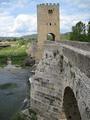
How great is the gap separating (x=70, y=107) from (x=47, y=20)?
18431 mm

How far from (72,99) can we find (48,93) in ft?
12.3

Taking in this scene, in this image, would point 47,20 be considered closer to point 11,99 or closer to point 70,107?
point 11,99

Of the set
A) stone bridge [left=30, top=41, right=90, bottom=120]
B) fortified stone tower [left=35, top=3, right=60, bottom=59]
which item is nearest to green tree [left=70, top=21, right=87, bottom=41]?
fortified stone tower [left=35, top=3, right=60, bottom=59]

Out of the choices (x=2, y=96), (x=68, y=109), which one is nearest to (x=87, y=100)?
(x=68, y=109)

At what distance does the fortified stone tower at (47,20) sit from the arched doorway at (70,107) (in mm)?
17726

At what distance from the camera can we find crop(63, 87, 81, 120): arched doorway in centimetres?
1522

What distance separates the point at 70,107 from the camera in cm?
1595

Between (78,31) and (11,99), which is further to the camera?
(78,31)

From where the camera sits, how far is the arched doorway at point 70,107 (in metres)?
15.2

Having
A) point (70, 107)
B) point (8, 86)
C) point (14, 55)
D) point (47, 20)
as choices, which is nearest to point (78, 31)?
point (47, 20)

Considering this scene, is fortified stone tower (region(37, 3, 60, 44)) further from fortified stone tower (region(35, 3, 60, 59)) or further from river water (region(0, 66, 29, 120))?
river water (region(0, 66, 29, 120))

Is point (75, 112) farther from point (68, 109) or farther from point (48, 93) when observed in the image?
point (48, 93)

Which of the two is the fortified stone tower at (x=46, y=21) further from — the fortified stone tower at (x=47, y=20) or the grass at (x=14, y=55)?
the grass at (x=14, y=55)

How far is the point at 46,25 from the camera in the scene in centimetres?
3331
